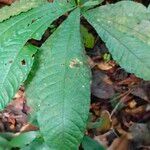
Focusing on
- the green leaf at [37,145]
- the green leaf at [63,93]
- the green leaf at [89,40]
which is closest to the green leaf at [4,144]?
the green leaf at [37,145]

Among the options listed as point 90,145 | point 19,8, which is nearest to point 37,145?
point 90,145

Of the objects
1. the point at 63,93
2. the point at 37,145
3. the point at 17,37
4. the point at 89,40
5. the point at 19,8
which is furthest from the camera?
the point at 89,40

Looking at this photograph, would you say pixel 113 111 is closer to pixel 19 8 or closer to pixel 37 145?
pixel 37 145

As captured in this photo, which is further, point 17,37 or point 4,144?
point 4,144

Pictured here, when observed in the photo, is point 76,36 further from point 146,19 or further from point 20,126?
point 20,126

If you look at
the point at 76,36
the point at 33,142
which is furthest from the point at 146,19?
the point at 33,142

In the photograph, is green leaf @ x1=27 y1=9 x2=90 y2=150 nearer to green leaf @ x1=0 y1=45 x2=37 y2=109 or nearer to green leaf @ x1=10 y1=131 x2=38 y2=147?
green leaf @ x1=0 y1=45 x2=37 y2=109
